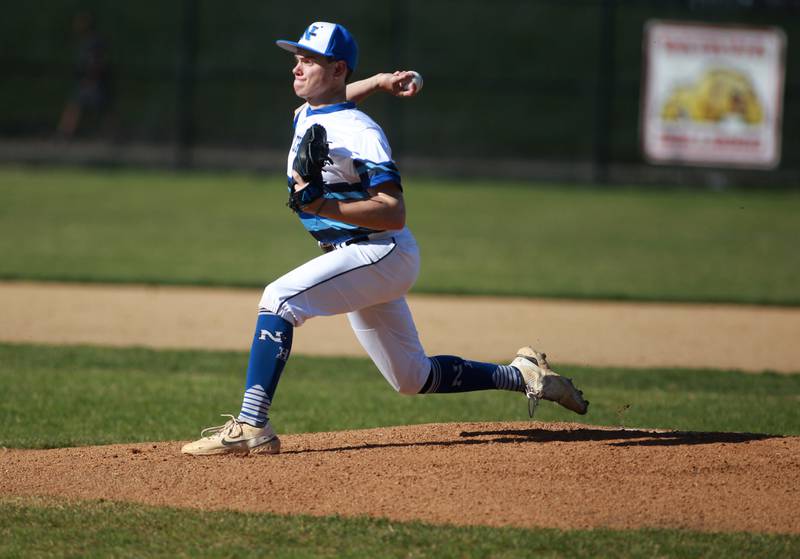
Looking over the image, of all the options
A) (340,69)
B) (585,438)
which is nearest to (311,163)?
(340,69)

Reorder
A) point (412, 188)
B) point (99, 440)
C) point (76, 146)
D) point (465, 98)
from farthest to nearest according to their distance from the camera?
point (465, 98) → point (76, 146) → point (412, 188) → point (99, 440)

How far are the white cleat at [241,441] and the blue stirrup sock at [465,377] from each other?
803 millimetres

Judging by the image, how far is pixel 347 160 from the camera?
5.03 metres

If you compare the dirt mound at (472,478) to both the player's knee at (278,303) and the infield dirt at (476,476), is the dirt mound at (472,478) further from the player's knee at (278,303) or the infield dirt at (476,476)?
the player's knee at (278,303)

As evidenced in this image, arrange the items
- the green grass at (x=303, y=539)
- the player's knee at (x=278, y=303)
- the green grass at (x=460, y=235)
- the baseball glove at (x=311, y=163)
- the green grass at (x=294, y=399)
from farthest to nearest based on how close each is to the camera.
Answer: the green grass at (x=460, y=235)
the green grass at (x=294, y=399)
the player's knee at (x=278, y=303)
the baseball glove at (x=311, y=163)
the green grass at (x=303, y=539)

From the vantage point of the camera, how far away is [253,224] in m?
16.8

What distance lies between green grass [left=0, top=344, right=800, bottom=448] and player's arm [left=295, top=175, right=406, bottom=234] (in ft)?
6.10

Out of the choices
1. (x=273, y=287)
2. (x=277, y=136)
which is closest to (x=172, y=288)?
(x=273, y=287)

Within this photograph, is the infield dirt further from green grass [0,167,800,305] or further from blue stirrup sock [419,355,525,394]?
green grass [0,167,800,305]

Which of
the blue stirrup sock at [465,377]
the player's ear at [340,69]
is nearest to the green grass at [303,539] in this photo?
the blue stirrup sock at [465,377]

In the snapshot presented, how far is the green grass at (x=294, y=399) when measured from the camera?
6.55 meters

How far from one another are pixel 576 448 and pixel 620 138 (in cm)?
2237

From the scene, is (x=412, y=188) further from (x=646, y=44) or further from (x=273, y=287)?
(x=273, y=287)

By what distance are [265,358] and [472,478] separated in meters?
1.05
